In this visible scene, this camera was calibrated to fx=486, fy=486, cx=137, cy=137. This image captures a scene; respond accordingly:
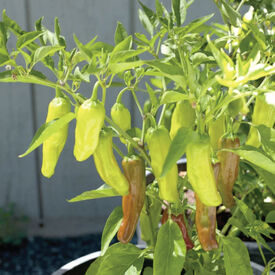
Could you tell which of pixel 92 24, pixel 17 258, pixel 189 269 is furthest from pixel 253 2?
pixel 17 258

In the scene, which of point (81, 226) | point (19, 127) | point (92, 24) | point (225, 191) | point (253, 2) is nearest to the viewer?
point (225, 191)

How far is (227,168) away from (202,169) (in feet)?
0.39

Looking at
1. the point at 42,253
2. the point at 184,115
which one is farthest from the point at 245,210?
the point at 42,253

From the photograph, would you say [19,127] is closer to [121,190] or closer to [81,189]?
[81,189]

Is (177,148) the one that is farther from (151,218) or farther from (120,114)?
(151,218)

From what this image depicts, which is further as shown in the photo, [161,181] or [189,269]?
[189,269]

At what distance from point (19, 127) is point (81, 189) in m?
0.39

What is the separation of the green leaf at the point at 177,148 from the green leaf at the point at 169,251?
0.17m

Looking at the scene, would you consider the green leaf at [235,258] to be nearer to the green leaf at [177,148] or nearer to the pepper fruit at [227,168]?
the pepper fruit at [227,168]

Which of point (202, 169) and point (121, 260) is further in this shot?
point (121, 260)

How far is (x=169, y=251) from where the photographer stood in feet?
2.15

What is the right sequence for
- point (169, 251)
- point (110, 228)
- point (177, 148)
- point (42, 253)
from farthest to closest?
point (42, 253) → point (110, 228) → point (169, 251) → point (177, 148)

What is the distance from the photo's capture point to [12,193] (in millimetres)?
2162

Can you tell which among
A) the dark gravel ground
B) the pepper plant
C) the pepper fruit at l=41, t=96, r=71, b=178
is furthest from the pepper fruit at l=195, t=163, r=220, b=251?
the dark gravel ground
